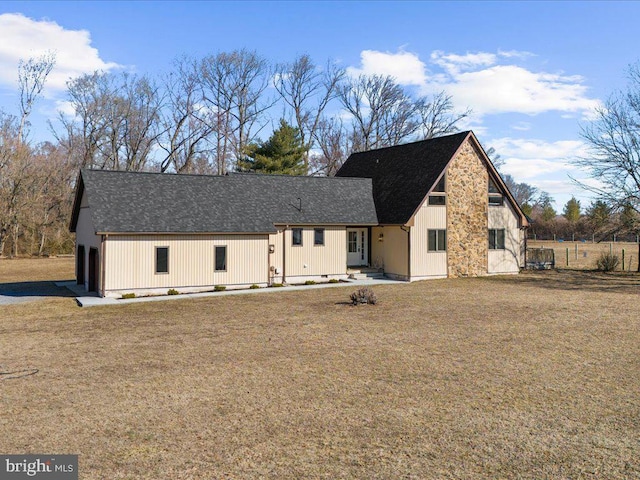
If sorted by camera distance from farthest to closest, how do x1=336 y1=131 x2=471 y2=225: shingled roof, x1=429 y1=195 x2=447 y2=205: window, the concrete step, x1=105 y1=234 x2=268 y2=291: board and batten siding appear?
the concrete step, x1=429 y1=195 x2=447 y2=205: window, x1=336 y1=131 x2=471 y2=225: shingled roof, x1=105 y1=234 x2=268 y2=291: board and batten siding

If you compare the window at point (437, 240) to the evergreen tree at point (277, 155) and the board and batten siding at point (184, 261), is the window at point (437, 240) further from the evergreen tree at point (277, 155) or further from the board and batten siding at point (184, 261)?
the evergreen tree at point (277, 155)

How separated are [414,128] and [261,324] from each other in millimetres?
45044

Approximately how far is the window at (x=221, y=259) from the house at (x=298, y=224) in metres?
0.05

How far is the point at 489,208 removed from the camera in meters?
29.8

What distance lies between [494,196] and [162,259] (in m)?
18.7

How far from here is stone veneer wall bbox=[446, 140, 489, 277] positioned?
28.3 meters

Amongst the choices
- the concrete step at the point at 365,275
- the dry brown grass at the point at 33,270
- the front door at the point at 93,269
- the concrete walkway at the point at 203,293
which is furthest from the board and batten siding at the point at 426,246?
the dry brown grass at the point at 33,270

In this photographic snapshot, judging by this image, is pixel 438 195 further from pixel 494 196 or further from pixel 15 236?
pixel 15 236

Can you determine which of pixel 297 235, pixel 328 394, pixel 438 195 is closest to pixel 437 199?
pixel 438 195

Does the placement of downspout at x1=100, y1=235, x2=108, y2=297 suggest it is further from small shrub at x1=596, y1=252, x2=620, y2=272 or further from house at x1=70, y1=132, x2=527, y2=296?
small shrub at x1=596, y1=252, x2=620, y2=272

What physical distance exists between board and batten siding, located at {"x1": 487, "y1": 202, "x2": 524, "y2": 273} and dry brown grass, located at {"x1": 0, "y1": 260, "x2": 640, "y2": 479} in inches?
502

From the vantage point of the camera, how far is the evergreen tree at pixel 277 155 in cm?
4341

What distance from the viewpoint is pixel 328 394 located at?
9.15 meters

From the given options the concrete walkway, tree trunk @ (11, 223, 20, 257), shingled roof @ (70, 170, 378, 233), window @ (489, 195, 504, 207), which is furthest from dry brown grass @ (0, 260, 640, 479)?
tree trunk @ (11, 223, 20, 257)
